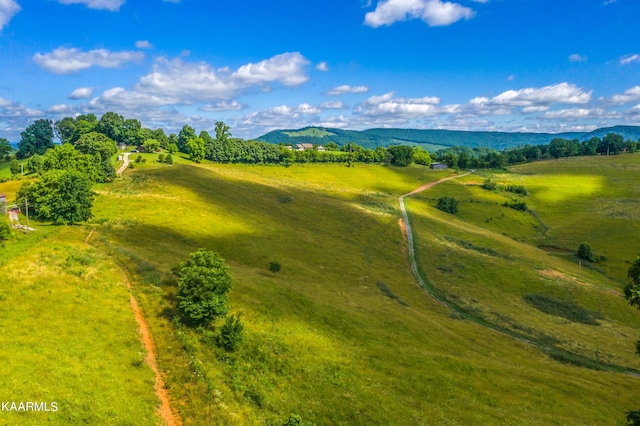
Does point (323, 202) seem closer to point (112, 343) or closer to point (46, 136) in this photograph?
point (112, 343)

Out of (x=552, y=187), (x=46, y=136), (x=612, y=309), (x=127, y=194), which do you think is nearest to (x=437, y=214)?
(x=612, y=309)

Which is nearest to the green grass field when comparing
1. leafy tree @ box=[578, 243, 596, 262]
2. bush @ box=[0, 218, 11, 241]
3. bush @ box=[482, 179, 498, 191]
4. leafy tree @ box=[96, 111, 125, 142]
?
leafy tree @ box=[578, 243, 596, 262]

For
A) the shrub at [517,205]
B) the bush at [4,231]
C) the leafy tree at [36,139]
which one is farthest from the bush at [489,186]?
the leafy tree at [36,139]

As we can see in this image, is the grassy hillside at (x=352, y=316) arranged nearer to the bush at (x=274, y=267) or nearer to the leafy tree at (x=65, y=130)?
the bush at (x=274, y=267)

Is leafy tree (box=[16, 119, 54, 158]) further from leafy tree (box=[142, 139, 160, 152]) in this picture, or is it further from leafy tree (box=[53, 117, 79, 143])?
leafy tree (box=[142, 139, 160, 152])

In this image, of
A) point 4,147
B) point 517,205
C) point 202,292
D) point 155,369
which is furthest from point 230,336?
point 4,147

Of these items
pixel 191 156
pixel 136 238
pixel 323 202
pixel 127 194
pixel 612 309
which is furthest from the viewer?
pixel 191 156
